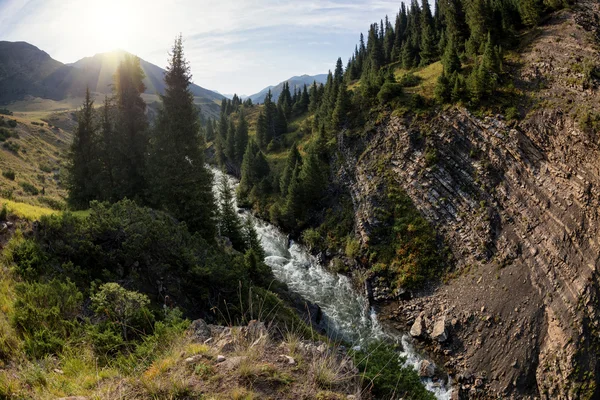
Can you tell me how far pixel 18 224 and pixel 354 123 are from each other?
39.4 meters

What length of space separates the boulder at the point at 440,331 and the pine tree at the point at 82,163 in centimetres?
2806

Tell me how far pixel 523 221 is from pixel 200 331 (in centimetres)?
2708

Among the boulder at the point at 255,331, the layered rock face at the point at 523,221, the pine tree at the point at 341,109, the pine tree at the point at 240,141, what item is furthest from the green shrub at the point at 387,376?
the pine tree at the point at 240,141

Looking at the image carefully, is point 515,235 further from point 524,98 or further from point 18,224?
point 18,224

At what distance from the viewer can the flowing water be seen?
23.6 m

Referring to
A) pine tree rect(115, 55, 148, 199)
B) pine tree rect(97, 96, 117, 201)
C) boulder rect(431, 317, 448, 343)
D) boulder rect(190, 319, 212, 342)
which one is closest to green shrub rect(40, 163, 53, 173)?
pine tree rect(97, 96, 117, 201)

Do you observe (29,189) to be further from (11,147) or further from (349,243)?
(349,243)

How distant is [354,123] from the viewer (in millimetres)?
43656

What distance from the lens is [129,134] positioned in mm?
24062

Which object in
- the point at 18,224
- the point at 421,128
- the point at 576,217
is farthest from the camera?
the point at 421,128

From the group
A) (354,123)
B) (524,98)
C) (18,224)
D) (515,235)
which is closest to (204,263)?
(18,224)

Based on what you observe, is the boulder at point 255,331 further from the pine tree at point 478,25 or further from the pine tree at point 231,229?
the pine tree at point 478,25

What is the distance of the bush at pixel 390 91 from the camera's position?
39719mm

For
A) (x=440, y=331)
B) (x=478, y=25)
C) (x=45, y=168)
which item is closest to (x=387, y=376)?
(x=440, y=331)
